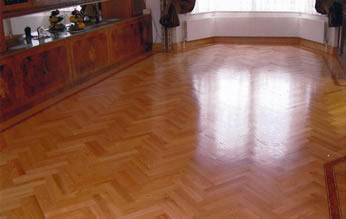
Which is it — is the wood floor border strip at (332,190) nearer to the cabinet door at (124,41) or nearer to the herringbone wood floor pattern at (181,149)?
the herringbone wood floor pattern at (181,149)

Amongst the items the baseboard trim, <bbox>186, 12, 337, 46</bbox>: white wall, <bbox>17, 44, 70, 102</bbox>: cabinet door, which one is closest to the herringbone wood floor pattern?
<bbox>17, 44, 70, 102</bbox>: cabinet door

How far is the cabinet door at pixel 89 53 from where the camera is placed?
5605mm

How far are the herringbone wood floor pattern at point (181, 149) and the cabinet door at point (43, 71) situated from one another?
31 cm

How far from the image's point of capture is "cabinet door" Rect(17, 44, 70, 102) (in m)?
4.65

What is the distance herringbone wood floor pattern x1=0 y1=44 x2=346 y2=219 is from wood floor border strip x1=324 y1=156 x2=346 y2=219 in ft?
0.14

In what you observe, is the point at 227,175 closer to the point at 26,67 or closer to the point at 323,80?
the point at 26,67

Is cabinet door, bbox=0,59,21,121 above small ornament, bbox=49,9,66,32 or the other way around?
the other way around

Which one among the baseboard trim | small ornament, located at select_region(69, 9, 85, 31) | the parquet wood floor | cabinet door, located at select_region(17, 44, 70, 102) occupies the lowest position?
the parquet wood floor

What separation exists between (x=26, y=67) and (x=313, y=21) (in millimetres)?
5271

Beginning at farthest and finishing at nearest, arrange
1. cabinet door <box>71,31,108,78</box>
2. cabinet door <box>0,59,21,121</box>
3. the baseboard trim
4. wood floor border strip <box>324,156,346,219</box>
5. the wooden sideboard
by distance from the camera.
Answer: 1. the baseboard trim
2. cabinet door <box>71,31,108,78</box>
3. the wooden sideboard
4. cabinet door <box>0,59,21,121</box>
5. wood floor border strip <box>324,156,346,219</box>

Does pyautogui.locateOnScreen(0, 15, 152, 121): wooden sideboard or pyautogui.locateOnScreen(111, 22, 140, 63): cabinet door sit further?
pyautogui.locateOnScreen(111, 22, 140, 63): cabinet door

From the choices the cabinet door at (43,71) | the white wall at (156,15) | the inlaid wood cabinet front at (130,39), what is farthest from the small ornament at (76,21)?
the white wall at (156,15)

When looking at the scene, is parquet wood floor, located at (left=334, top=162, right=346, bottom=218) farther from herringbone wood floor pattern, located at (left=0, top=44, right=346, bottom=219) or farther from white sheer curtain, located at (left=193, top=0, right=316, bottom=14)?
white sheer curtain, located at (left=193, top=0, right=316, bottom=14)

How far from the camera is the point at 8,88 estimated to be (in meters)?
4.39
